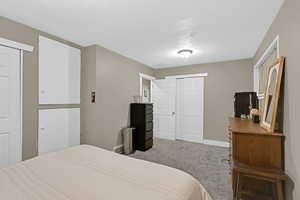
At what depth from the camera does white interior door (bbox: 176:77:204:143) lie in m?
4.51

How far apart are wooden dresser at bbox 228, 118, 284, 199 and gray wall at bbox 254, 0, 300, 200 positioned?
73 millimetres

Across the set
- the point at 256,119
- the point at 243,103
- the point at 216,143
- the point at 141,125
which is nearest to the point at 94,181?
the point at 256,119

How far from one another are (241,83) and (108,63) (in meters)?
3.51

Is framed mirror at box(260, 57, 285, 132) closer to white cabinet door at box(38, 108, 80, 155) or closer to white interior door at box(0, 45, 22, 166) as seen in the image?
white cabinet door at box(38, 108, 80, 155)

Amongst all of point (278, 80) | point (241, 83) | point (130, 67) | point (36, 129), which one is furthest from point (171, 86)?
point (36, 129)

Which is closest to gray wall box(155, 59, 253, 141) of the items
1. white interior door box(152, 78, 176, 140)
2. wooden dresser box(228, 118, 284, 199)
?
white interior door box(152, 78, 176, 140)

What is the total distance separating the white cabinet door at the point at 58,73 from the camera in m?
2.50

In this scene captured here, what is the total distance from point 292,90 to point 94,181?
78.3 inches

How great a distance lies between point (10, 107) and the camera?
2121 mm

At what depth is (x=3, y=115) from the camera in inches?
81.1

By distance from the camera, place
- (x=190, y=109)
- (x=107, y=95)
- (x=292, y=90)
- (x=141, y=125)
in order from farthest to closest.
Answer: (x=190, y=109)
(x=141, y=125)
(x=107, y=95)
(x=292, y=90)

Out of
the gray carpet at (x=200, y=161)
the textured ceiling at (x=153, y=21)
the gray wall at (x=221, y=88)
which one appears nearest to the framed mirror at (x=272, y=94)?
the textured ceiling at (x=153, y=21)

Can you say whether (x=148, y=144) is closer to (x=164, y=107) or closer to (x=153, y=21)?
(x=164, y=107)

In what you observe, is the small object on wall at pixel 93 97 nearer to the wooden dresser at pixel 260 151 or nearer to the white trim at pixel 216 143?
the wooden dresser at pixel 260 151
